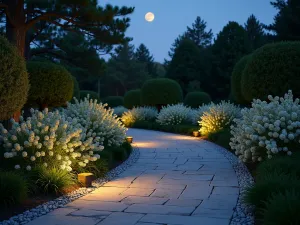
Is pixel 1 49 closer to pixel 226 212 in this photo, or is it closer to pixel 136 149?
pixel 226 212

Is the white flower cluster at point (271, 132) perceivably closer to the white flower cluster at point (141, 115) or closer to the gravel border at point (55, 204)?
the gravel border at point (55, 204)

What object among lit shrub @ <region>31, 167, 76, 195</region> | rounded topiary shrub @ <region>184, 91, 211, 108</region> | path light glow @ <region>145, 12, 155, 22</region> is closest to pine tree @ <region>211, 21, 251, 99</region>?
rounded topiary shrub @ <region>184, 91, 211, 108</region>

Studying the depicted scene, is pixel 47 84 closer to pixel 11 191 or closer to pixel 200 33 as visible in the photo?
pixel 11 191

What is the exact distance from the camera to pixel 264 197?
338 centimetres

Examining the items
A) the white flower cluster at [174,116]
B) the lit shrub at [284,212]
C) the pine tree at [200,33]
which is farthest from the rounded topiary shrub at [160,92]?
the pine tree at [200,33]

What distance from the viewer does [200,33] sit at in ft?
155

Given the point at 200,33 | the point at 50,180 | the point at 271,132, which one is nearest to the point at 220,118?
the point at 271,132

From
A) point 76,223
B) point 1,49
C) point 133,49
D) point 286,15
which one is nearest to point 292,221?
point 76,223

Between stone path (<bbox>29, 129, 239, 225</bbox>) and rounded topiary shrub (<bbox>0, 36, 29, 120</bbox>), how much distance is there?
5.68ft

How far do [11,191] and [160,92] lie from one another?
49.0 feet

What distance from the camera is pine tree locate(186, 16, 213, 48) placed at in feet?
155

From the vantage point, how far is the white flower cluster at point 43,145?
473 centimetres

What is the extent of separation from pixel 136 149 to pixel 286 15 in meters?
17.2

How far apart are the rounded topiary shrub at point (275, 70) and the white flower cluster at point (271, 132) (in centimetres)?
202
